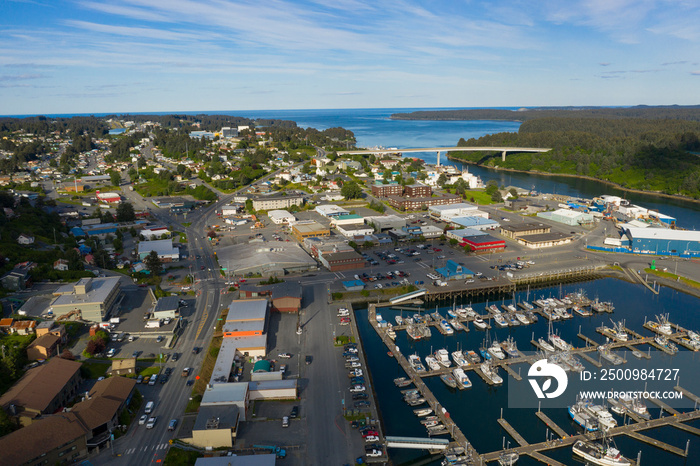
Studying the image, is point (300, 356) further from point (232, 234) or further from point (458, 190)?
point (458, 190)

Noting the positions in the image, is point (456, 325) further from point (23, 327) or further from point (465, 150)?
point (465, 150)

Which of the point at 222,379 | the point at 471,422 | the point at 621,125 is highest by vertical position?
the point at 621,125

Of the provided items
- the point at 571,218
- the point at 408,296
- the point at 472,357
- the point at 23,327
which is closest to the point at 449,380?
the point at 472,357

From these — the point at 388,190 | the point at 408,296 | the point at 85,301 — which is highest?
the point at 388,190

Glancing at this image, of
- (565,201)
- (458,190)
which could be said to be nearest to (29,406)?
(458,190)

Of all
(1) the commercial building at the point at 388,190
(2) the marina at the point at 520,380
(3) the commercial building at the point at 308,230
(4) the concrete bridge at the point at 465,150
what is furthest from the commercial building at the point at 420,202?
(4) the concrete bridge at the point at 465,150

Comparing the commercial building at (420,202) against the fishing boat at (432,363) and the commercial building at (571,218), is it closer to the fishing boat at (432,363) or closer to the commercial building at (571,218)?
the commercial building at (571,218)
